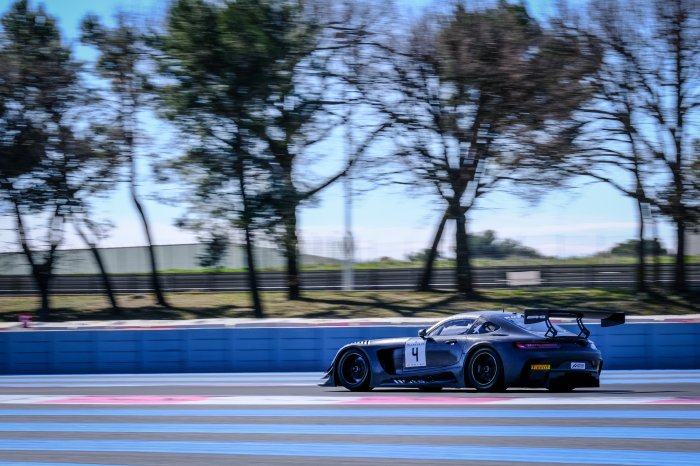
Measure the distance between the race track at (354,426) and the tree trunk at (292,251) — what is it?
1758cm

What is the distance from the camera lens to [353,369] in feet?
44.1

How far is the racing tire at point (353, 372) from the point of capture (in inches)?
521

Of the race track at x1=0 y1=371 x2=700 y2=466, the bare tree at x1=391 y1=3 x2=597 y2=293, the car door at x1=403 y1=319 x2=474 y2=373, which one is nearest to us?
the race track at x1=0 y1=371 x2=700 y2=466

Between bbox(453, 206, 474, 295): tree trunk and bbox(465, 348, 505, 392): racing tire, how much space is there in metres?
19.8

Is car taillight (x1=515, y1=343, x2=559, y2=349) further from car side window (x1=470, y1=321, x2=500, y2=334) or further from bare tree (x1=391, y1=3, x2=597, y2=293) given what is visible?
bare tree (x1=391, y1=3, x2=597, y2=293)

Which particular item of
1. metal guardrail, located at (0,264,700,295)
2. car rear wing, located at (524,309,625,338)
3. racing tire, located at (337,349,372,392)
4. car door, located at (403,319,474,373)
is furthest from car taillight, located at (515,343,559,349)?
metal guardrail, located at (0,264,700,295)

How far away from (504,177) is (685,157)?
6316 mm

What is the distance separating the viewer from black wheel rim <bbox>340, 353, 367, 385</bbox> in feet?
43.6

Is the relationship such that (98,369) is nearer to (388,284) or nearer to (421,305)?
(421,305)

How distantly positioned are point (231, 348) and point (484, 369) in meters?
7.81

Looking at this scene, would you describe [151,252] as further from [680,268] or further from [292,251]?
[680,268]

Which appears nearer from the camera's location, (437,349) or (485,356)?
(485,356)

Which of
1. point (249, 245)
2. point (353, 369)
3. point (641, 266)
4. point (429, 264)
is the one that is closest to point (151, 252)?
point (249, 245)

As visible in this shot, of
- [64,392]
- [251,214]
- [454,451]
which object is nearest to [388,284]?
[251,214]
